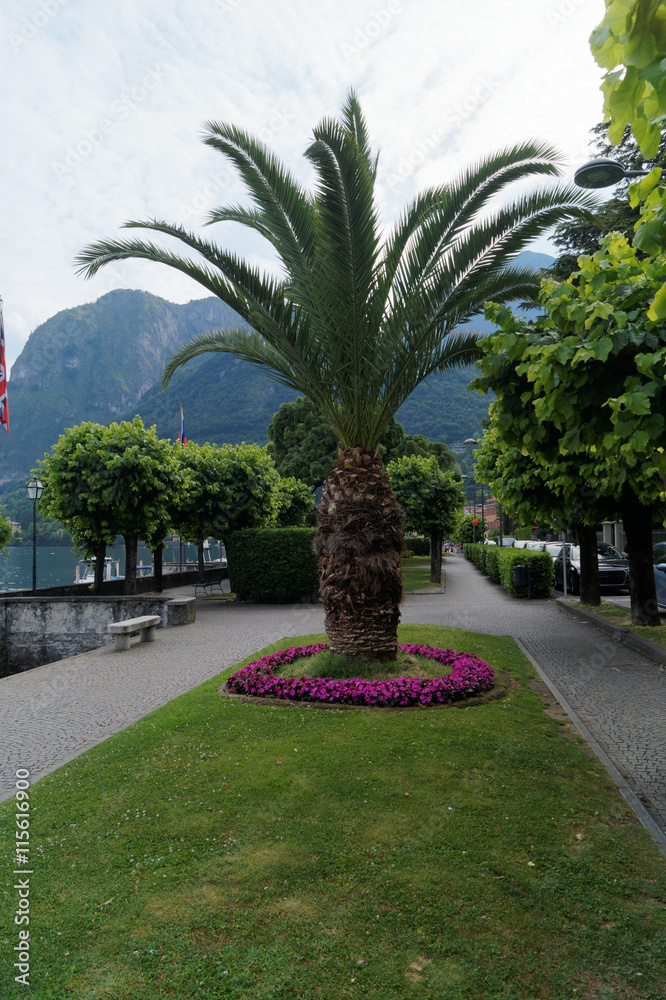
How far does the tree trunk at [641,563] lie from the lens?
12.3 m

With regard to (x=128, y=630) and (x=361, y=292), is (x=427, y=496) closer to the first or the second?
(x=128, y=630)

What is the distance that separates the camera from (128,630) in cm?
1252

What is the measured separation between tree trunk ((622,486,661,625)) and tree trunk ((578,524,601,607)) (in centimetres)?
302

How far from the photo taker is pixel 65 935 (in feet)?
9.91

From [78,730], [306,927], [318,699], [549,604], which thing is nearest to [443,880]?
[306,927]

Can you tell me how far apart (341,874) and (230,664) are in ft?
23.4

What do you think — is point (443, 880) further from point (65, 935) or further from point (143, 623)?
point (143, 623)

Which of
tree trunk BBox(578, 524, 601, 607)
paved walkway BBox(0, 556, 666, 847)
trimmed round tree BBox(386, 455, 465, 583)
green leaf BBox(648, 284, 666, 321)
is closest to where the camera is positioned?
green leaf BBox(648, 284, 666, 321)

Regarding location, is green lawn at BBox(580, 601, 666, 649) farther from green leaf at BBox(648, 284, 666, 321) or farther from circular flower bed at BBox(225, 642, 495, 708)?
green leaf at BBox(648, 284, 666, 321)

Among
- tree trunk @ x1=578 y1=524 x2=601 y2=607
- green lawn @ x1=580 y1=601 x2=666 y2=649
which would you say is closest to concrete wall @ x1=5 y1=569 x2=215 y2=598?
tree trunk @ x1=578 y1=524 x2=601 y2=607

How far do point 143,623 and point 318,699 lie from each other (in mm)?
6949

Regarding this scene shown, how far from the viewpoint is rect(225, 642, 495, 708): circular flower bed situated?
7.16 metres

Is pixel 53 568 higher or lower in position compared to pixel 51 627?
lower

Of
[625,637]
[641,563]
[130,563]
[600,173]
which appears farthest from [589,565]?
[130,563]
